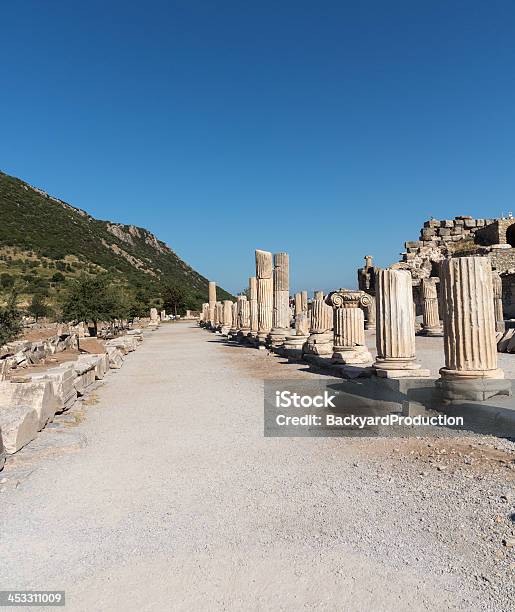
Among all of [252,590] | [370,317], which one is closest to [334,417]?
[252,590]

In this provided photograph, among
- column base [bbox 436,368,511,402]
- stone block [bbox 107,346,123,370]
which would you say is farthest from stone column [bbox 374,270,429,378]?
stone block [bbox 107,346,123,370]

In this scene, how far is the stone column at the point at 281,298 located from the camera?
63.3 ft

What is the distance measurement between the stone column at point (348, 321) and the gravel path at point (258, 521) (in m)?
5.93

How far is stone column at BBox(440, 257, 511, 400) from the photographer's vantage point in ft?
22.9

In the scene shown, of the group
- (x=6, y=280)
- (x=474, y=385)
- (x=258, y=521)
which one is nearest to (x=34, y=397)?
(x=258, y=521)

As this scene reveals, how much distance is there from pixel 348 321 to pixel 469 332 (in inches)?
205

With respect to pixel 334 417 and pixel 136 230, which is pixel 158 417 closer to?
pixel 334 417

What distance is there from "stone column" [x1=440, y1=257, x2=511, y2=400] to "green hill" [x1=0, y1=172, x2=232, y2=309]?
45.3m

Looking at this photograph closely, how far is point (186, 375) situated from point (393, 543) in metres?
9.79

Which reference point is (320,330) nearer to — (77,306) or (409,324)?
(409,324)

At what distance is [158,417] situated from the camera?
7.91 m

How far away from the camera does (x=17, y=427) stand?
5.86 metres

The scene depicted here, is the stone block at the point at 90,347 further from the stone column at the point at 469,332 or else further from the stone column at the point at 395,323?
the stone column at the point at 469,332

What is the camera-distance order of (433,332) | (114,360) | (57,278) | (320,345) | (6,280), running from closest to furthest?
(320,345)
(114,360)
(433,332)
(6,280)
(57,278)
